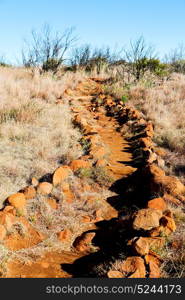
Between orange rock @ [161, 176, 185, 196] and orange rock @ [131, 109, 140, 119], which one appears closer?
orange rock @ [161, 176, 185, 196]

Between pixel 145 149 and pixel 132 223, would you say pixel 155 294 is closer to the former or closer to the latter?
pixel 132 223

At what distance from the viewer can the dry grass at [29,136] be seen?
470 cm

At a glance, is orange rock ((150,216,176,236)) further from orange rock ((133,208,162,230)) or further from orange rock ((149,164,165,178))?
orange rock ((149,164,165,178))

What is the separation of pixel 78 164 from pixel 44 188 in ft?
3.15

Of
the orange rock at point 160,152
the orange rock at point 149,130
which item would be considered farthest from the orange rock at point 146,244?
the orange rock at point 149,130

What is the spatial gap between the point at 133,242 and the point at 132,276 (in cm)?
50

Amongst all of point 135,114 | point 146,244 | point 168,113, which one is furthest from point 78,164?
point 168,113

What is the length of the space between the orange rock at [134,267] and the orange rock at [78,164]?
2.39m

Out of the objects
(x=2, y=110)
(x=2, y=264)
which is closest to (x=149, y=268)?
(x=2, y=264)

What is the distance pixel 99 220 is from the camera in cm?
385

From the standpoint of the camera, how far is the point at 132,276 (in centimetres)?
251

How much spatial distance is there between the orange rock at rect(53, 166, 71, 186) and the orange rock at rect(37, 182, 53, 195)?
0.49ft

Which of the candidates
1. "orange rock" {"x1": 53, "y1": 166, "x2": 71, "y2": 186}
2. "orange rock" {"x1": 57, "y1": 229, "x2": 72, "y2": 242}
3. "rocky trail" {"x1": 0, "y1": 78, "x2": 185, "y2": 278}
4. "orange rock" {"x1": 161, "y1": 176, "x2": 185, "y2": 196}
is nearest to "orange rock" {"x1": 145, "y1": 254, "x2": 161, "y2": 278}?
"rocky trail" {"x1": 0, "y1": 78, "x2": 185, "y2": 278}

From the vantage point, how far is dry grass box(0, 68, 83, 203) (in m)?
4.70
